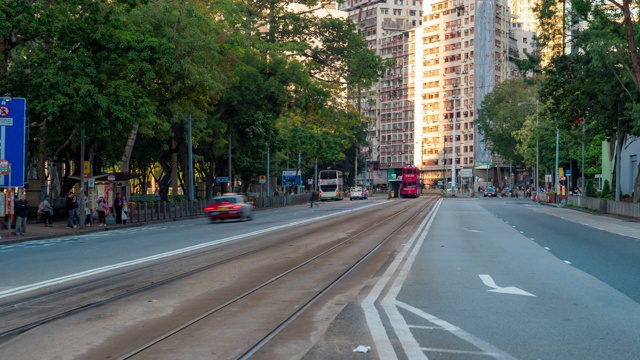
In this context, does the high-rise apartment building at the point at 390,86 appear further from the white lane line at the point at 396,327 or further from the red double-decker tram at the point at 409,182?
the white lane line at the point at 396,327

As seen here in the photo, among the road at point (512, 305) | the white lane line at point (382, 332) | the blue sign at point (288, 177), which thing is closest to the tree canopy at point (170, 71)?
the road at point (512, 305)

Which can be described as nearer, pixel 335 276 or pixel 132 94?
pixel 335 276

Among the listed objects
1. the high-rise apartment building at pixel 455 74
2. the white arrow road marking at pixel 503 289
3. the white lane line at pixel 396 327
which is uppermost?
the high-rise apartment building at pixel 455 74

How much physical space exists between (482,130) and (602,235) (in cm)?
10316

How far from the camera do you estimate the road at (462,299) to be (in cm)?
902

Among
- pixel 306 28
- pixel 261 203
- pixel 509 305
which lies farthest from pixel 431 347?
pixel 261 203

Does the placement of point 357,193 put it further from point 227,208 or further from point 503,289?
point 503,289

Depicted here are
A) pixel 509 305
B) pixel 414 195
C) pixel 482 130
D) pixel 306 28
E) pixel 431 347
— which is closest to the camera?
pixel 431 347

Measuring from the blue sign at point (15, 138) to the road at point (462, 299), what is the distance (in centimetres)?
842

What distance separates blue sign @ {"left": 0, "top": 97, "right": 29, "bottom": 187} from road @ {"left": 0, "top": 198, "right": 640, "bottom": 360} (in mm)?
8425

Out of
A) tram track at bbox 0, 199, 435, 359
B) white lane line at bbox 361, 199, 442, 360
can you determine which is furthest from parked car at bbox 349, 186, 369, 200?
white lane line at bbox 361, 199, 442, 360

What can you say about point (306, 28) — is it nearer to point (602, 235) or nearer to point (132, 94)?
point (132, 94)

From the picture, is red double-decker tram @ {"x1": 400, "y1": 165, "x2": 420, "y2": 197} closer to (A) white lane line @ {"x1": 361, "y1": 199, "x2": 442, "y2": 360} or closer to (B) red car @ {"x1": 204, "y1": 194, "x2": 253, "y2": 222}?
(B) red car @ {"x1": 204, "y1": 194, "x2": 253, "y2": 222}

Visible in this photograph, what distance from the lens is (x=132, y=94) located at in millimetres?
39625
